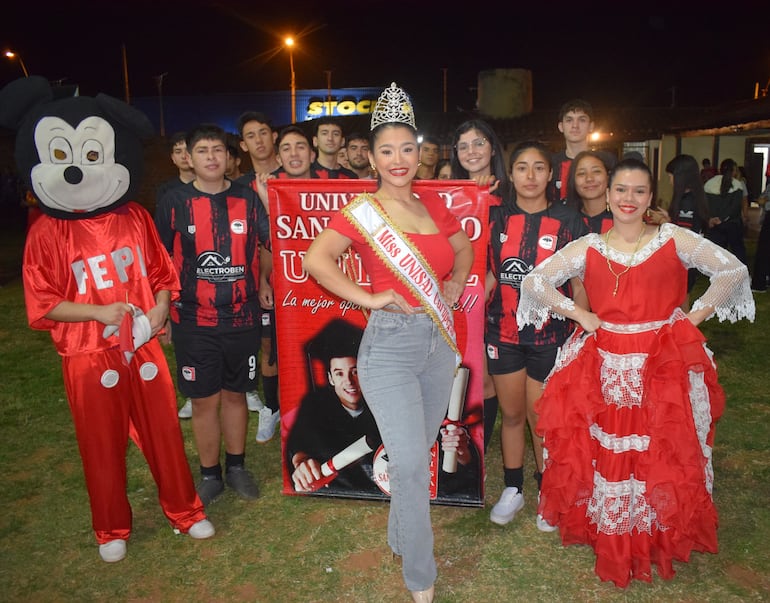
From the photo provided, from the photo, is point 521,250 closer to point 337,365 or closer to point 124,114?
point 337,365

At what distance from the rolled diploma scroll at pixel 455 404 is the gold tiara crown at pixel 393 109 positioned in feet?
4.56

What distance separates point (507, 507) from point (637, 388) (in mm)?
1041

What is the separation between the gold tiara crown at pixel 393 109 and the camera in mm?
2619

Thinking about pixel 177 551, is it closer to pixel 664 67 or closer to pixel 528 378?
pixel 528 378

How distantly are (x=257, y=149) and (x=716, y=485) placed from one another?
376cm

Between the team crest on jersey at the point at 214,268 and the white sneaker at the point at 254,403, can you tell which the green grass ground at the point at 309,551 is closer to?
the white sneaker at the point at 254,403

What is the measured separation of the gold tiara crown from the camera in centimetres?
262

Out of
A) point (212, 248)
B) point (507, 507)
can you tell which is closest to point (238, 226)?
point (212, 248)

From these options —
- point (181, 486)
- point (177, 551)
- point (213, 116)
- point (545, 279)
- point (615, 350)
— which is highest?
point (213, 116)

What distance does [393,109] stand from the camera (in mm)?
2619

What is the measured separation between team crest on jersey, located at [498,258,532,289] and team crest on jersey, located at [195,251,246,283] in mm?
1456

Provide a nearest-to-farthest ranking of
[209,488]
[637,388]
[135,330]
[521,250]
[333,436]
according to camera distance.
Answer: [637,388]
[135,330]
[521,250]
[333,436]
[209,488]

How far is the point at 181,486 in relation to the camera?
327 centimetres

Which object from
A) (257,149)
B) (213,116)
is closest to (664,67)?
(213,116)
